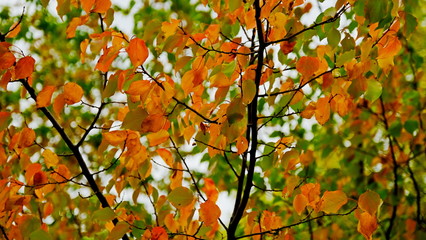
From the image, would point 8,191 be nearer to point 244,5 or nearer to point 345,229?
point 244,5

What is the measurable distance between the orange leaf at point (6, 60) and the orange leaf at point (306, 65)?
77 centimetres

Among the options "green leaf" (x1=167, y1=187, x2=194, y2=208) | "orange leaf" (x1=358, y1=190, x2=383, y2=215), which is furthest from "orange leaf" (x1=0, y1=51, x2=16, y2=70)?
"orange leaf" (x1=358, y1=190, x2=383, y2=215)

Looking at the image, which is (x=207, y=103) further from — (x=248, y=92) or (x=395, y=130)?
(x=395, y=130)

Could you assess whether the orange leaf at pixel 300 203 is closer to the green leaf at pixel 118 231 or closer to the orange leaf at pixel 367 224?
the orange leaf at pixel 367 224

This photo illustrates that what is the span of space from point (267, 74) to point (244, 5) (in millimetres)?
220

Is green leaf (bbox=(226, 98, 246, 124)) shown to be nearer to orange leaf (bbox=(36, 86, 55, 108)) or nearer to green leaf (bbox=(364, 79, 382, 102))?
green leaf (bbox=(364, 79, 382, 102))

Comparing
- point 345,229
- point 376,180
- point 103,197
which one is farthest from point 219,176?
point 103,197

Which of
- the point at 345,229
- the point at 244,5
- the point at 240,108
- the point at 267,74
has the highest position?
the point at 345,229

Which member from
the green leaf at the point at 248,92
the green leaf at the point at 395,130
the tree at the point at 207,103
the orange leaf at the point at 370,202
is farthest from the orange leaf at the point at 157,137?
the green leaf at the point at 395,130

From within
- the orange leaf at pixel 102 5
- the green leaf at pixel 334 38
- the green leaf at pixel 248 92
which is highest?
the orange leaf at pixel 102 5

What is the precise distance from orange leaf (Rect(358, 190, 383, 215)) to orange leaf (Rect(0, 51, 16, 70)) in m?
1.00

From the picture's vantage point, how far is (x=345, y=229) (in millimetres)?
3301

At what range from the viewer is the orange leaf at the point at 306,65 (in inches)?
53.0

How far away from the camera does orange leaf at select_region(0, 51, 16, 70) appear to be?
143 centimetres
